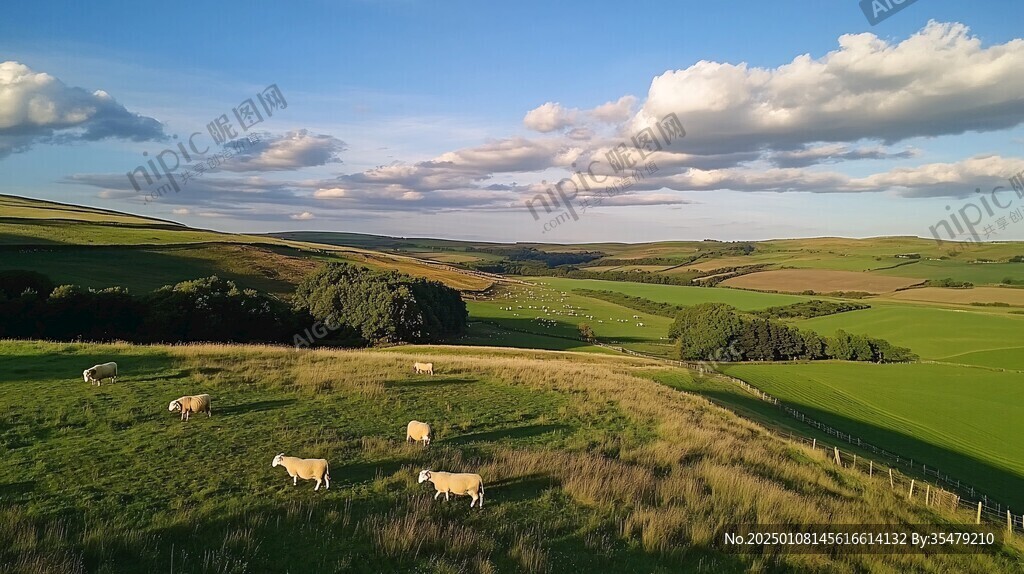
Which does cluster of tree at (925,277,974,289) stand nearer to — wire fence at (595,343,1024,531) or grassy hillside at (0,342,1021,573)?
wire fence at (595,343,1024,531)

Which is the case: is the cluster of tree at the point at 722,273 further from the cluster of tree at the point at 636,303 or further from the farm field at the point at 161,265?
the farm field at the point at 161,265

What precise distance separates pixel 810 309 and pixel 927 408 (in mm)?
69049

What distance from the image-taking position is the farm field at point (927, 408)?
31.8 metres

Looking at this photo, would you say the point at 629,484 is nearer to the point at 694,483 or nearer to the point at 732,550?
the point at 694,483

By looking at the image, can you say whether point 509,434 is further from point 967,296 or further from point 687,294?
point 687,294

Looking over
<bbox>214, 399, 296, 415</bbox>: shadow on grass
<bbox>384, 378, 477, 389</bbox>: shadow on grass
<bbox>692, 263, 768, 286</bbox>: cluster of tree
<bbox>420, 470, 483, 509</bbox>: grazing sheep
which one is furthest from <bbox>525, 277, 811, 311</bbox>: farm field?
<bbox>420, 470, 483, 509</bbox>: grazing sheep

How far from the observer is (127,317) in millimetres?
42312

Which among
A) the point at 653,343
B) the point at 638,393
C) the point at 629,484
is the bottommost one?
the point at 653,343

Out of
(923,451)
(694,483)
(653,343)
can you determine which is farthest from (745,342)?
(694,483)

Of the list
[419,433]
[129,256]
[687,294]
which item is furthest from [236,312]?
[687,294]

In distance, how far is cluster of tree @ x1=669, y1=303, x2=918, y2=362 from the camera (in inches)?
3051

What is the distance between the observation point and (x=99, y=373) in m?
18.0

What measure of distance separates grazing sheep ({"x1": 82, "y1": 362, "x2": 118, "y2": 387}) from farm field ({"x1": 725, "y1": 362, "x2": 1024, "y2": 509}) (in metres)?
40.4

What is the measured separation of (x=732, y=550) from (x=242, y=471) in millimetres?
9770
